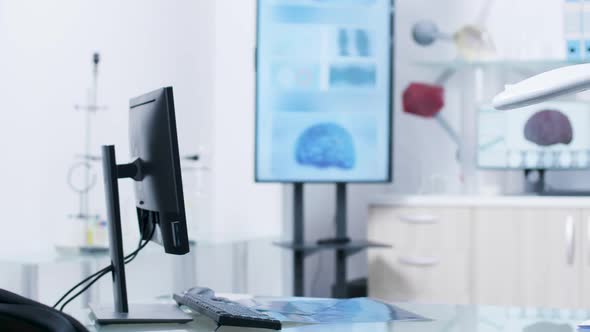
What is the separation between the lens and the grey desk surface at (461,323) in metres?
1.42

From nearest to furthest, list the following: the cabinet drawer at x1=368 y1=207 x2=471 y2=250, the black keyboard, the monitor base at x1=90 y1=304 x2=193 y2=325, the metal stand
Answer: the black keyboard
the monitor base at x1=90 y1=304 x2=193 y2=325
the metal stand
the cabinet drawer at x1=368 y1=207 x2=471 y2=250

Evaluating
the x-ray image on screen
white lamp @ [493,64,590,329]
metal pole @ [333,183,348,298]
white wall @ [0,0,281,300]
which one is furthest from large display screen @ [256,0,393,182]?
white lamp @ [493,64,590,329]

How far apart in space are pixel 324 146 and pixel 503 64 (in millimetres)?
1014

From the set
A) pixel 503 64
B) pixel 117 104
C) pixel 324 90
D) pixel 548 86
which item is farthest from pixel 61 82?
pixel 548 86

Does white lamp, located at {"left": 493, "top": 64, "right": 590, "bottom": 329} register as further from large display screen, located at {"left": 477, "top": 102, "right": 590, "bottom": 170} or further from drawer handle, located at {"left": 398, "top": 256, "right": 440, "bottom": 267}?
large display screen, located at {"left": 477, "top": 102, "right": 590, "bottom": 170}

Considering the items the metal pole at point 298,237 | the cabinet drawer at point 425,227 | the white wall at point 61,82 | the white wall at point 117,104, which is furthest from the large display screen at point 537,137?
the white wall at point 61,82

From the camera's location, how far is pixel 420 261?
11.9 ft

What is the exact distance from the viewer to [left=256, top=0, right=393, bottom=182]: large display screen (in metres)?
3.45

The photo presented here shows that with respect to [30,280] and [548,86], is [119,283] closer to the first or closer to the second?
[548,86]

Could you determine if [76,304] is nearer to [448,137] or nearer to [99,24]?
[99,24]

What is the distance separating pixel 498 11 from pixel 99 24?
6.53 feet

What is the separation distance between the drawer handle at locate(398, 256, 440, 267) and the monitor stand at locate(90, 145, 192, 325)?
2.13m

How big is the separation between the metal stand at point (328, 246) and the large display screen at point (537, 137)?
0.71 meters

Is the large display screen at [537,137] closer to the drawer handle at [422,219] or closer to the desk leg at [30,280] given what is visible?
the drawer handle at [422,219]
